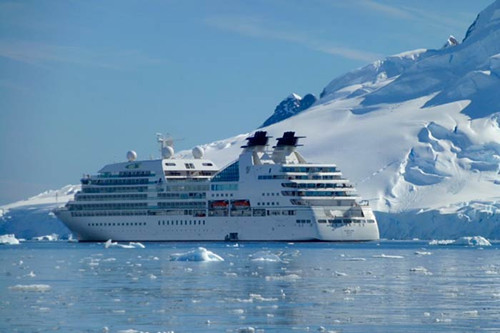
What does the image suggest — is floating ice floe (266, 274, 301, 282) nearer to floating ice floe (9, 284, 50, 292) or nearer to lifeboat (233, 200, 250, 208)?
floating ice floe (9, 284, 50, 292)

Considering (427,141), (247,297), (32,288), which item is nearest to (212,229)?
(427,141)

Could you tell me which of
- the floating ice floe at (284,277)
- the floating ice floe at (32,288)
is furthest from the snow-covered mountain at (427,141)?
the floating ice floe at (32,288)

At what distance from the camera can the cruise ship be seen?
3957 inches

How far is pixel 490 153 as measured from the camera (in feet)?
479

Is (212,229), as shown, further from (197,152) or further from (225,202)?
(197,152)

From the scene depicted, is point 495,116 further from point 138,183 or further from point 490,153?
point 138,183

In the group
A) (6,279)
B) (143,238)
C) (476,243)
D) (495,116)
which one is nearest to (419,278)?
(6,279)

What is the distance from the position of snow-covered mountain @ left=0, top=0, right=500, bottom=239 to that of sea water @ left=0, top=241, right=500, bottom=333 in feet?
223

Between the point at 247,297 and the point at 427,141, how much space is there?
115885 mm

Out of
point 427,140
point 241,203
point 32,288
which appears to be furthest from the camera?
point 427,140

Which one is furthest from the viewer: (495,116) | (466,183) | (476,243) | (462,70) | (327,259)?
(462,70)

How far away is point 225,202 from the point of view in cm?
10381

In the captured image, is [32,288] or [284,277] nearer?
[32,288]

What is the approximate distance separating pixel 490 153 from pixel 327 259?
282ft
